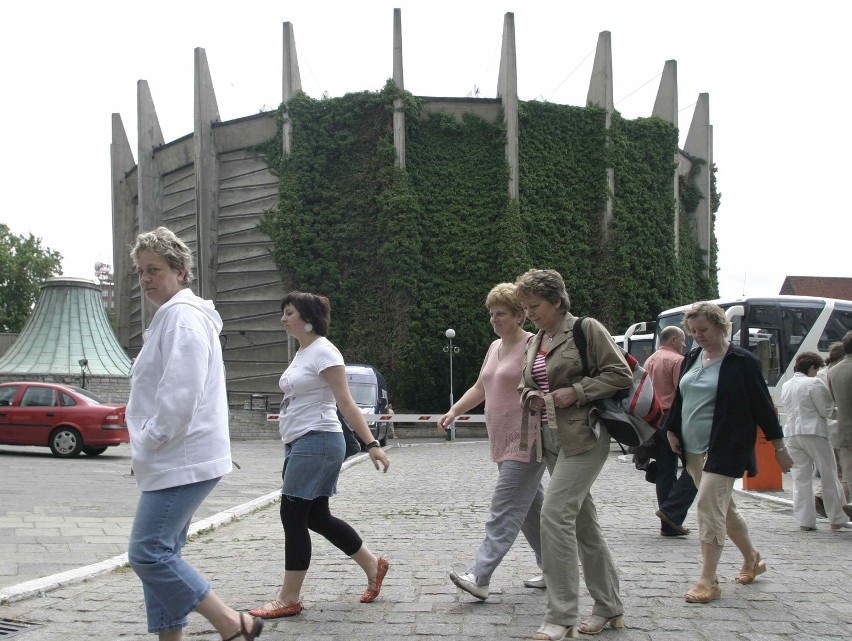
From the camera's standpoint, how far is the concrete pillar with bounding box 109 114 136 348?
154 ft

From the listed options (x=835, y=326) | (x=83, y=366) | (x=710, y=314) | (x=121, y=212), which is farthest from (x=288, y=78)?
(x=710, y=314)

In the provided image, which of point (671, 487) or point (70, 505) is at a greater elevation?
point (671, 487)

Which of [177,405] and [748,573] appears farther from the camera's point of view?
[748,573]

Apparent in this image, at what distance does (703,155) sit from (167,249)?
4118 centimetres

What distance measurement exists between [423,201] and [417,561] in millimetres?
29179

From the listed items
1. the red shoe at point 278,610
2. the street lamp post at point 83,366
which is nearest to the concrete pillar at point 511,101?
the street lamp post at point 83,366

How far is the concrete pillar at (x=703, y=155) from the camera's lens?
41.2 meters

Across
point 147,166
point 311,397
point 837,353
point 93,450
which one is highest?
point 147,166

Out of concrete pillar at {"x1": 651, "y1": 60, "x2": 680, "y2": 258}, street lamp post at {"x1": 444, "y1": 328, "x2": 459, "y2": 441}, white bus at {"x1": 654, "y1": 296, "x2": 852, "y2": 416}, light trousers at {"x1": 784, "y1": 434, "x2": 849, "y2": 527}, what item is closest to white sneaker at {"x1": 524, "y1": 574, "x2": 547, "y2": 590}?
light trousers at {"x1": 784, "y1": 434, "x2": 849, "y2": 527}

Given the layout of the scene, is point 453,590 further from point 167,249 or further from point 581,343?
point 167,249

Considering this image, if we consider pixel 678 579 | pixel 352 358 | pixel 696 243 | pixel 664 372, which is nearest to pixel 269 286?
pixel 352 358

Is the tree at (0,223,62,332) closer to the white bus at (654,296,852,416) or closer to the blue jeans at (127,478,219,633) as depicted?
the white bus at (654,296,852,416)

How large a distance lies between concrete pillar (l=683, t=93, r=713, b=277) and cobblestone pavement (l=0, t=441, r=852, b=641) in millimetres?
33709

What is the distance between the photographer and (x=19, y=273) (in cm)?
6988
